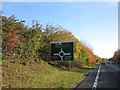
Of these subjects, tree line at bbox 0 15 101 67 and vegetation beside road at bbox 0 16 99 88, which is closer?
vegetation beside road at bbox 0 16 99 88

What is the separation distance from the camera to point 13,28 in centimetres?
1378

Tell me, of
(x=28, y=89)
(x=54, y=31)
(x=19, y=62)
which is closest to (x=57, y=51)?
(x=19, y=62)

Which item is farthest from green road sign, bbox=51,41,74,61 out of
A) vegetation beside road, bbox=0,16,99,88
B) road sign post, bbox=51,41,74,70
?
vegetation beside road, bbox=0,16,99,88

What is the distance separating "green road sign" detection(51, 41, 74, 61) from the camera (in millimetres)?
14102

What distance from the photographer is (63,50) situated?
46.8ft

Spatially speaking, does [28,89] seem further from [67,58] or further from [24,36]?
[24,36]

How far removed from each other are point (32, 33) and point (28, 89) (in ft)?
34.0

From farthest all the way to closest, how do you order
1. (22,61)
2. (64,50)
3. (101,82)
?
(22,61)
(64,50)
(101,82)

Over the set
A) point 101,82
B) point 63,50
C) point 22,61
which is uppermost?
point 63,50

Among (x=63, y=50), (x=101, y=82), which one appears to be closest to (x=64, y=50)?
(x=63, y=50)

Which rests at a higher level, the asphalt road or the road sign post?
the road sign post

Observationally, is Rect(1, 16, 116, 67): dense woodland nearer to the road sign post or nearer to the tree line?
the tree line

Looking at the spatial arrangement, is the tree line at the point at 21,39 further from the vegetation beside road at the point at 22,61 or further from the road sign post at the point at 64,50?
the road sign post at the point at 64,50

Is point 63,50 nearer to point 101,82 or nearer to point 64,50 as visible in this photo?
point 64,50
